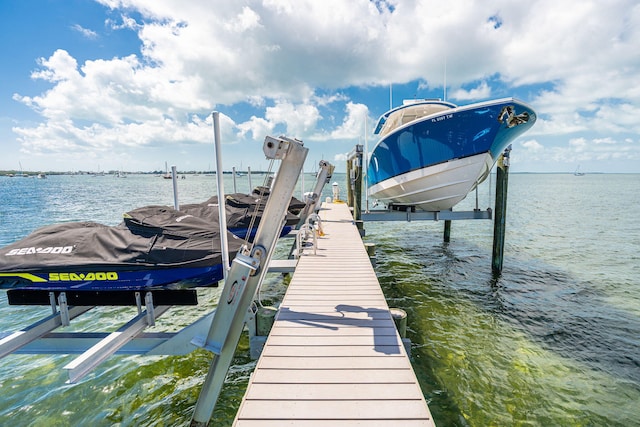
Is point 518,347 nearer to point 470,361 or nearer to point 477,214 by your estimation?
point 470,361

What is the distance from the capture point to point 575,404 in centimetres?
463

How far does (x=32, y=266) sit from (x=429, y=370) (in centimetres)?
578

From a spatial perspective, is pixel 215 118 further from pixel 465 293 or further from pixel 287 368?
pixel 465 293

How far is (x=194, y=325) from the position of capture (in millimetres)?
3770

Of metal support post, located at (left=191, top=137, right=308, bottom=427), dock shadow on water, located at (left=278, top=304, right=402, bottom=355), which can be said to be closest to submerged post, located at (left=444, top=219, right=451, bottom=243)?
dock shadow on water, located at (left=278, top=304, right=402, bottom=355)

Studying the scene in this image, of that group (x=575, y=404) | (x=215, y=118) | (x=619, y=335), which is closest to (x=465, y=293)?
(x=619, y=335)

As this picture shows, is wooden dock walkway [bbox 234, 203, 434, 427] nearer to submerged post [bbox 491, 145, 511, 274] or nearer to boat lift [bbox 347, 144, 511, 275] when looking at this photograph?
boat lift [bbox 347, 144, 511, 275]

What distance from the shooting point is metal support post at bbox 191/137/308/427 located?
9.94 ft

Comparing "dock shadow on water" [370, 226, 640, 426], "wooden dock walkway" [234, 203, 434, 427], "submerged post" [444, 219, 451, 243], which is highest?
"wooden dock walkway" [234, 203, 434, 427]

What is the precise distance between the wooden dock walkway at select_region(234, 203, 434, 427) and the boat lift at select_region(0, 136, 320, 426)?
55cm

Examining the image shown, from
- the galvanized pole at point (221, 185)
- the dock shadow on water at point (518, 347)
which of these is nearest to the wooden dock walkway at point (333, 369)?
the galvanized pole at point (221, 185)

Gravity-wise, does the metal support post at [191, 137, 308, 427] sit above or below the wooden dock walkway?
above

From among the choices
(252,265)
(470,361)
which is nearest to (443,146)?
(470,361)

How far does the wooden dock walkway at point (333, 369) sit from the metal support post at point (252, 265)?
0.45 meters
